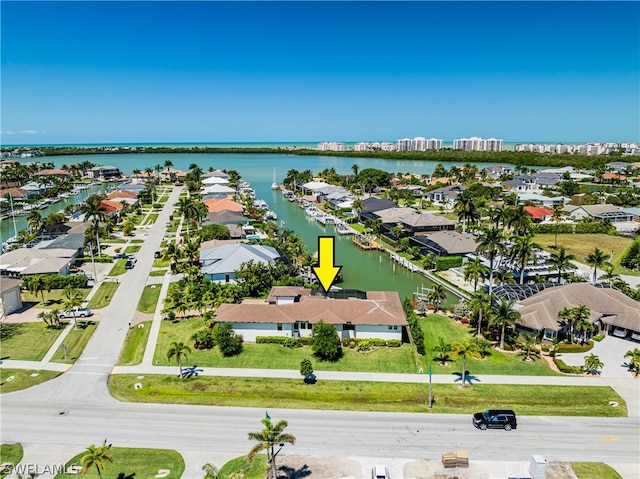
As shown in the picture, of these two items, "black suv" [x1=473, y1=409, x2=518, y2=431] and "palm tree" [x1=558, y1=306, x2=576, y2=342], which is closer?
"black suv" [x1=473, y1=409, x2=518, y2=431]

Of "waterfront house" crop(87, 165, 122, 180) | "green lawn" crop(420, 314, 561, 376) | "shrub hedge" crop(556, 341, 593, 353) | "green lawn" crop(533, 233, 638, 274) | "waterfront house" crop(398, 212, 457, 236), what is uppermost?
"waterfront house" crop(87, 165, 122, 180)

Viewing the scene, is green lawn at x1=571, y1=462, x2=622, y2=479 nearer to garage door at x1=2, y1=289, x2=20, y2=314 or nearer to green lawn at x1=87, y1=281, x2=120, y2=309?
green lawn at x1=87, y1=281, x2=120, y2=309

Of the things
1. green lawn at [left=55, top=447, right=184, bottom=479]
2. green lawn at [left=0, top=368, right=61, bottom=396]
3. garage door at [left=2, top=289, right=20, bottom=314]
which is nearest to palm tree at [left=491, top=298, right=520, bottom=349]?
green lawn at [left=55, top=447, right=184, bottom=479]

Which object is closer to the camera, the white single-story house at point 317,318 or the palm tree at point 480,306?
the white single-story house at point 317,318

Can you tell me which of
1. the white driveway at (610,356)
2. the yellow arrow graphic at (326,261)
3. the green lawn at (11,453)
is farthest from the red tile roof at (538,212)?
the green lawn at (11,453)

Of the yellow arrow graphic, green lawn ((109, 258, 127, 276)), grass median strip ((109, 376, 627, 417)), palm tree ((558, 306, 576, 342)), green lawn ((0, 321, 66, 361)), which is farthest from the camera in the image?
Result: green lawn ((109, 258, 127, 276))

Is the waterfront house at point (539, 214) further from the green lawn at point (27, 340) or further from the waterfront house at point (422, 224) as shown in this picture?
the green lawn at point (27, 340)

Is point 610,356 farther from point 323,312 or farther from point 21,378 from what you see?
point 21,378
